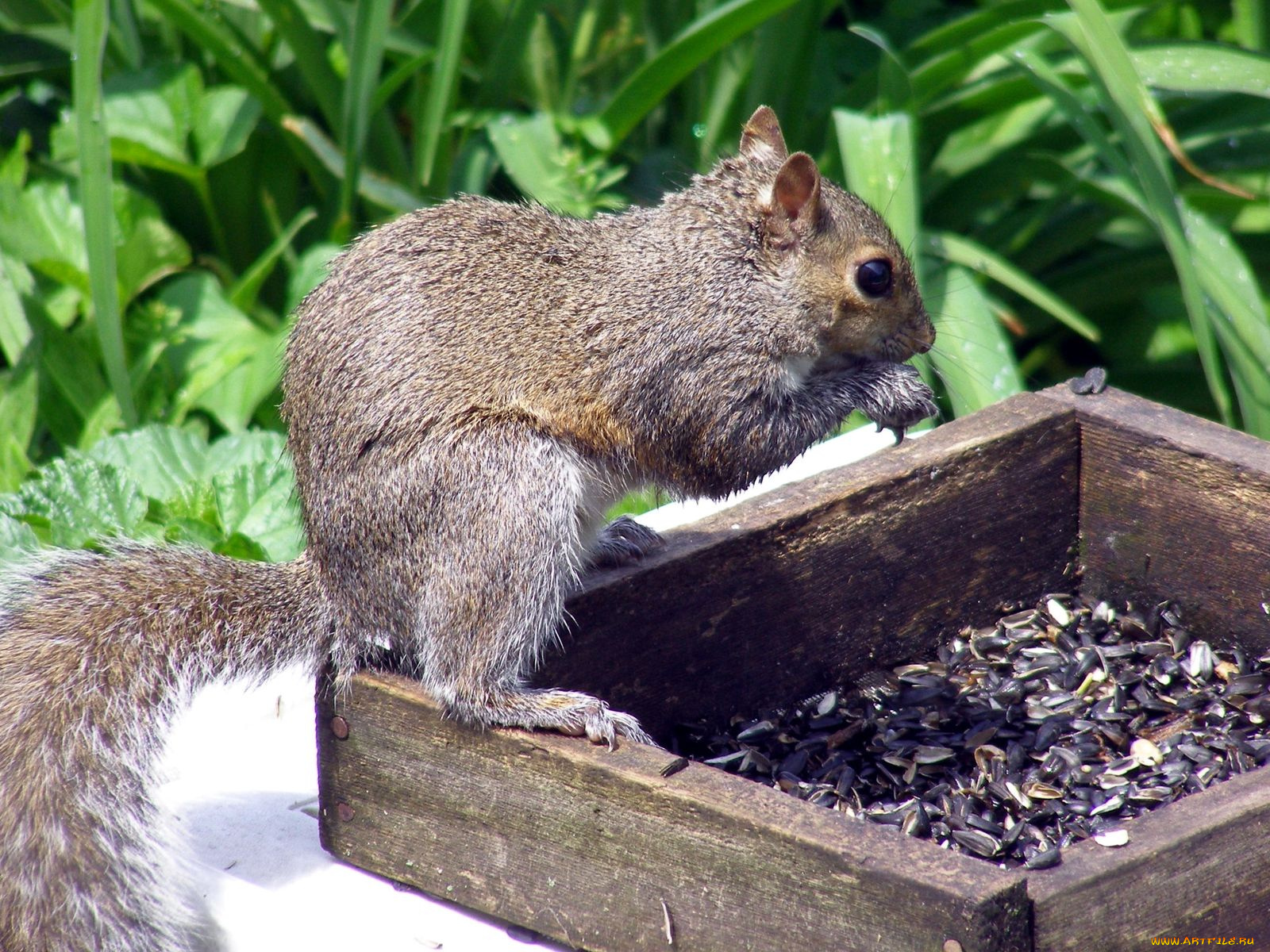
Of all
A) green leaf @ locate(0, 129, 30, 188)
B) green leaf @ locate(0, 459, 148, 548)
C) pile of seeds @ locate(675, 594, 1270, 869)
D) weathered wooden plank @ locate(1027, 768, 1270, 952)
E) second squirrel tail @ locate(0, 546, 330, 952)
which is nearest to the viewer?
weathered wooden plank @ locate(1027, 768, 1270, 952)

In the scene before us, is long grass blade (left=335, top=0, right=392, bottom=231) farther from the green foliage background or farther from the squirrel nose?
the squirrel nose

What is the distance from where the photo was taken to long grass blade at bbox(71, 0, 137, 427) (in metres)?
2.31

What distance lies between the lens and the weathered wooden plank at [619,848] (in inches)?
49.0

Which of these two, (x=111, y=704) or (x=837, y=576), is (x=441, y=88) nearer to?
(x=837, y=576)

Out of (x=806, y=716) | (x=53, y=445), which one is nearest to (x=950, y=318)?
(x=806, y=716)

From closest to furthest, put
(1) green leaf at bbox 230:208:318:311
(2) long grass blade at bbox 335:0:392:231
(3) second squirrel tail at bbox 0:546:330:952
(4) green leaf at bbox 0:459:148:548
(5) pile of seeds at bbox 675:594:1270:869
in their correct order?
(3) second squirrel tail at bbox 0:546:330:952 → (5) pile of seeds at bbox 675:594:1270:869 → (4) green leaf at bbox 0:459:148:548 → (2) long grass blade at bbox 335:0:392:231 → (1) green leaf at bbox 230:208:318:311

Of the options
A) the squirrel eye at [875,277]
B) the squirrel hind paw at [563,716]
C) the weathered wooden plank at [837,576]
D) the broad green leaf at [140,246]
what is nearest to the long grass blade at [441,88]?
the broad green leaf at [140,246]

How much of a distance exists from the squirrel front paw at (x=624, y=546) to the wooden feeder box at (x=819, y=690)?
3 centimetres

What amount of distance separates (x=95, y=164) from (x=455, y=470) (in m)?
1.13

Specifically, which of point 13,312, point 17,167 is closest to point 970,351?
point 13,312

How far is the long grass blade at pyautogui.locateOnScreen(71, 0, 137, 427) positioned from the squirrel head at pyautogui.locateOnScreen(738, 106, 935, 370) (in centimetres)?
100

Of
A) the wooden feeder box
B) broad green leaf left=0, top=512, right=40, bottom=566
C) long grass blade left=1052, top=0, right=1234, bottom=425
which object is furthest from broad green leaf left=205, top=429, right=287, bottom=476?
long grass blade left=1052, top=0, right=1234, bottom=425

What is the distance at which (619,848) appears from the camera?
1.44m

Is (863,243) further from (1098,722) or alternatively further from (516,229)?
(1098,722)
